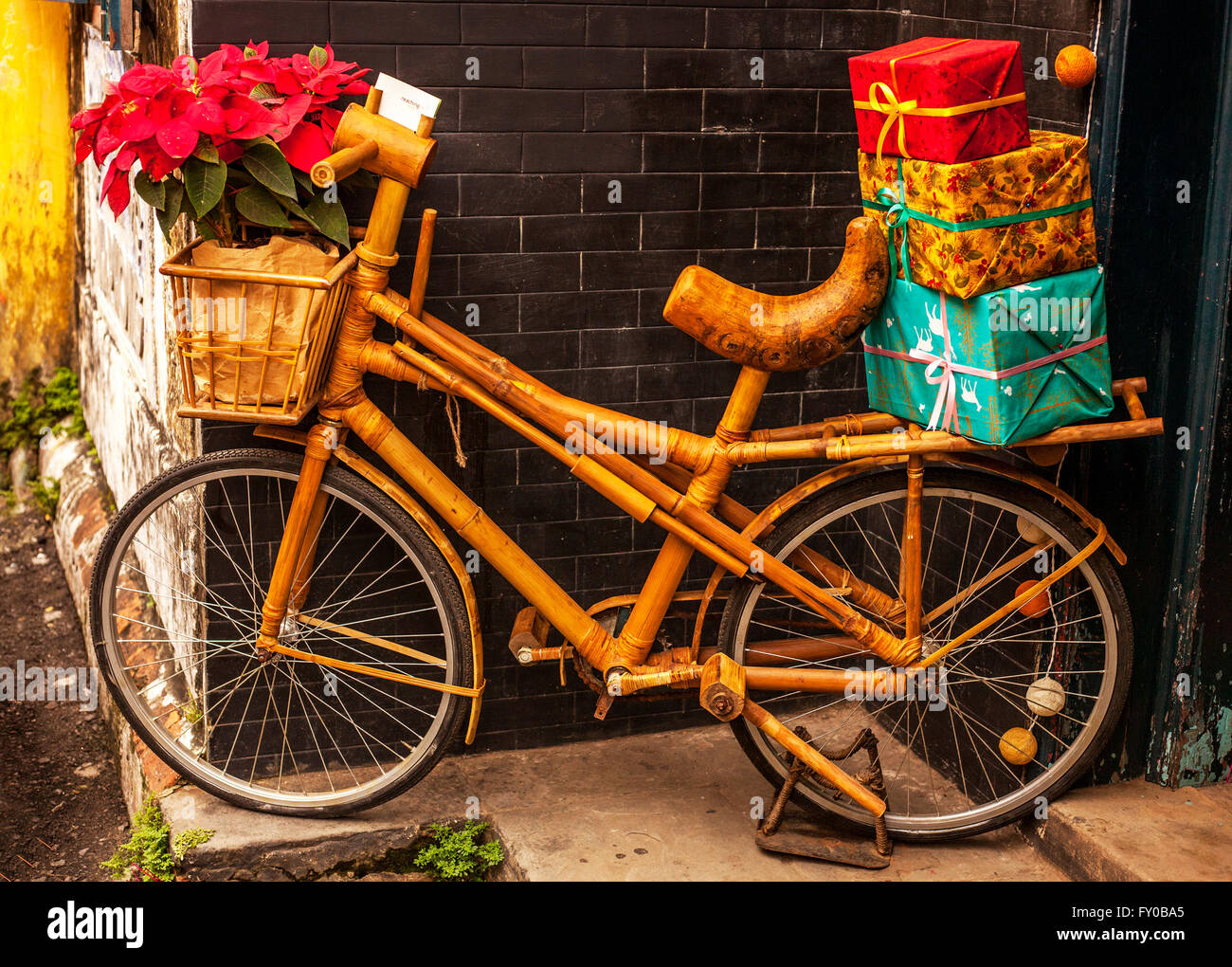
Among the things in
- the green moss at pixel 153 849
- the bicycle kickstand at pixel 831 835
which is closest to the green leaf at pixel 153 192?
the green moss at pixel 153 849

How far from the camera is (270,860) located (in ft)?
12.3

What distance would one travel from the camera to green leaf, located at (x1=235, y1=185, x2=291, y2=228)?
3.38m

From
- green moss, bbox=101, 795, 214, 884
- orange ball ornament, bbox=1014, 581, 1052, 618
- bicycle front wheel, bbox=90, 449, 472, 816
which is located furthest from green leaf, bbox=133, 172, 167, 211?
orange ball ornament, bbox=1014, 581, 1052, 618

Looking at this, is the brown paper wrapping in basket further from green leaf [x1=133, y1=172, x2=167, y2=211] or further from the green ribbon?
the green ribbon

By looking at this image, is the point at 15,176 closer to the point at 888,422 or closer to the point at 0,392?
the point at 0,392

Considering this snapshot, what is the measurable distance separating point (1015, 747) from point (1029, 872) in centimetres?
33

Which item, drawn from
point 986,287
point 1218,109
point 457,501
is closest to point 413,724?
A: point 457,501

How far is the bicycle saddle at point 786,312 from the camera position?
10.9 feet

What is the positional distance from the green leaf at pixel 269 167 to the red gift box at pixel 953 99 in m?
1.43

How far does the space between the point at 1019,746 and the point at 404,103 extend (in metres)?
2.36

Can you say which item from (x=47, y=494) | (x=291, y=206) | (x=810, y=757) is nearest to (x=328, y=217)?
(x=291, y=206)

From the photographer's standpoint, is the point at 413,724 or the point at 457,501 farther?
the point at 413,724

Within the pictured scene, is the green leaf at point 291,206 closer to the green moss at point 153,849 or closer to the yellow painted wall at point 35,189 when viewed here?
the green moss at point 153,849

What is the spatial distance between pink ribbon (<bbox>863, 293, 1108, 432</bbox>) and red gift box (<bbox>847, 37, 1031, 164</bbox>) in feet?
1.17
